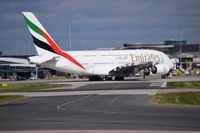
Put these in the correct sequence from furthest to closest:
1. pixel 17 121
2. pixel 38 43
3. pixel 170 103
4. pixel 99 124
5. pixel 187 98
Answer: pixel 38 43, pixel 187 98, pixel 170 103, pixel 17 121, pixel 99 124

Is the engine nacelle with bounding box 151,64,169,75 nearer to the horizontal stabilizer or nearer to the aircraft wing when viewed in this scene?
the aircraft wing

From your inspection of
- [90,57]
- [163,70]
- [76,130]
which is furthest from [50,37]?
[76,130]

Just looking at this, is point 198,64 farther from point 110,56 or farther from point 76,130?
point 76,130

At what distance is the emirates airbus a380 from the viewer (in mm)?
72062

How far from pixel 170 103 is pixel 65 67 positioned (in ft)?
142

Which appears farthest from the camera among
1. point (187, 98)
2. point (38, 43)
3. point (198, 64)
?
point (198, 64)

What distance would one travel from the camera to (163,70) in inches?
3019

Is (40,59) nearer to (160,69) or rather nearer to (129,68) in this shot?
(129,68)

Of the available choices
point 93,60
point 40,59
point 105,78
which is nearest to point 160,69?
point 105,78

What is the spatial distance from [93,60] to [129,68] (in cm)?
593

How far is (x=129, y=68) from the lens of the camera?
2943 inches

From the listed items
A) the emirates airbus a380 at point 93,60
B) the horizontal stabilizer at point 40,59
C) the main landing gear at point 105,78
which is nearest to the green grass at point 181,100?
the horizontal stabilizer at point 40,59

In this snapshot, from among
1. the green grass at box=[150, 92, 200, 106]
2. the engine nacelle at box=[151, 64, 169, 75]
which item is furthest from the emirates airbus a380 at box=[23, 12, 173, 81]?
the green grass at box=[150, 92, 200, 106]

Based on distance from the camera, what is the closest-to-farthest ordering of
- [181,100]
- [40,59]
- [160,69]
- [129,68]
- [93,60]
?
[181,100], [40,59], [129,68], [160,69], [93,60]
